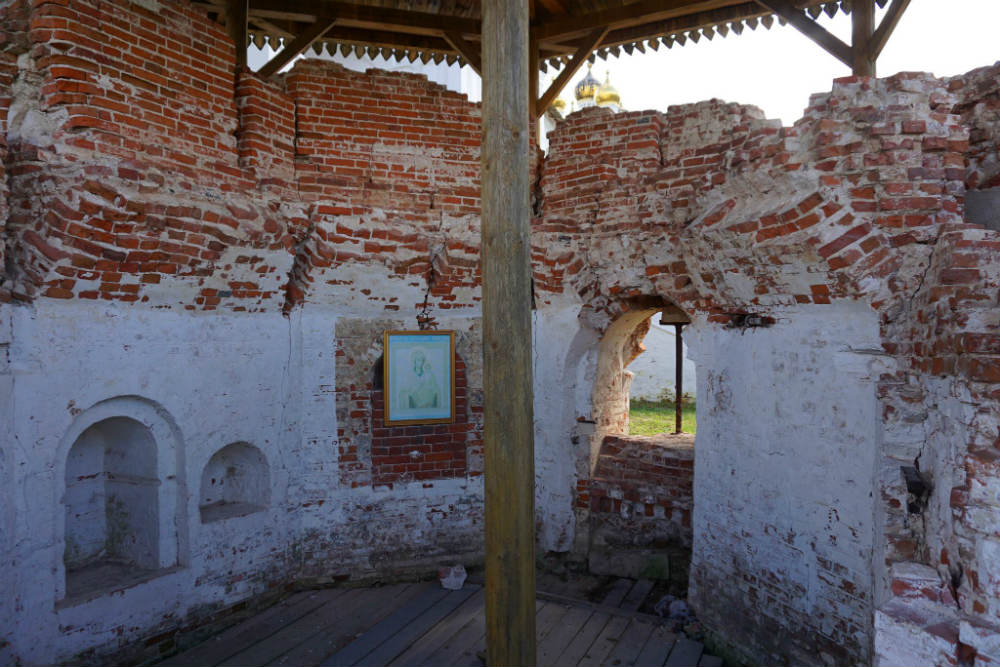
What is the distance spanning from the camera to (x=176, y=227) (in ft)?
14.7

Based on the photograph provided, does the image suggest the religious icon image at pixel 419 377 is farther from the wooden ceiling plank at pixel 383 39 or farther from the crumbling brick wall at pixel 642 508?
the wooden ceiling plank at pixel 383 39

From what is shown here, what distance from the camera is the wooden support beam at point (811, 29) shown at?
6641mm

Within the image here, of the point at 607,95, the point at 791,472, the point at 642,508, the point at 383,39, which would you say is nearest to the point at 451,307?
the point at 642,508

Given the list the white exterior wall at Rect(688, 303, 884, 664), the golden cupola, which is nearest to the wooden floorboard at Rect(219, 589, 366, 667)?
the white exterior wall at Rect(688, 303, 884, 664)

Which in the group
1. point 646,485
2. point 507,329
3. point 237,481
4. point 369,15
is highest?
point 369,15

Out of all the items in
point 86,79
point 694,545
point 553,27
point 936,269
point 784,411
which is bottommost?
point 694,545

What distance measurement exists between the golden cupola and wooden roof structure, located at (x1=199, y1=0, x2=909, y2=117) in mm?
14091

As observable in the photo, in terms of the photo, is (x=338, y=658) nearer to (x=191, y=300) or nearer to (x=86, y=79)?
(x=191, y=300)

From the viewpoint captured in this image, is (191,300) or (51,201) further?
(191,300)

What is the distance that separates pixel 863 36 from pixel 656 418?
7.61 meters

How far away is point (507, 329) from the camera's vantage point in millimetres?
3186

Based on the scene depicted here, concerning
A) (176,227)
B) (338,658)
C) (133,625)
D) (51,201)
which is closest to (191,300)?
(176,227)

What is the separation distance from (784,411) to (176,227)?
13.9 ft

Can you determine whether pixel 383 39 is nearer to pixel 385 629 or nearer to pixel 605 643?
pixel 385 629
